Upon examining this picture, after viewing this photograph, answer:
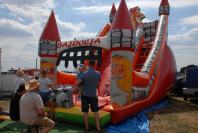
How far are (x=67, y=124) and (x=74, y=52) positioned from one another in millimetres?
4296

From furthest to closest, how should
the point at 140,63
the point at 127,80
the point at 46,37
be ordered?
→ the point at 140,63, the point at 46,37, the point at 127,80

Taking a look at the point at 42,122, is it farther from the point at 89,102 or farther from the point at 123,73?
the point at 123,73

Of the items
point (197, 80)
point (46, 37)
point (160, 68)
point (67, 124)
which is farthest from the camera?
point (197, 80)

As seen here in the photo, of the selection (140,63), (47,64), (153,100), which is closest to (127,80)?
(153,100)

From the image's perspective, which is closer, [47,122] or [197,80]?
[47,122]

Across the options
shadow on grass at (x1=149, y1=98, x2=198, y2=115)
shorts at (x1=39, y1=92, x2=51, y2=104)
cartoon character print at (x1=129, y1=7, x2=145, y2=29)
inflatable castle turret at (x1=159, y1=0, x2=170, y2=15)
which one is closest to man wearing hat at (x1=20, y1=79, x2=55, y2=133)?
shorts at (x1=39, y1=92, x2=51, y2=104)

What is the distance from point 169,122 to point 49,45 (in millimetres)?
4337

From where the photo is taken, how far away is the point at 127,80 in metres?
8.12

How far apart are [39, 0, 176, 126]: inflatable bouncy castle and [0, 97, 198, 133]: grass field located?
1.25ft

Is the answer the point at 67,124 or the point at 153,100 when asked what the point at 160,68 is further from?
the point at 67,124

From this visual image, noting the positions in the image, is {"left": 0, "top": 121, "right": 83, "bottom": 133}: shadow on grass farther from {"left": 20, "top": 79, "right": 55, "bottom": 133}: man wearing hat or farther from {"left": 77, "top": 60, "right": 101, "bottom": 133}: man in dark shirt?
{"left": 20, "top": 79, "right": 55, "bottom": 133}: man wearing hat

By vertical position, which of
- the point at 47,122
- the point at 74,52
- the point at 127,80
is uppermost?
the point at 74,52

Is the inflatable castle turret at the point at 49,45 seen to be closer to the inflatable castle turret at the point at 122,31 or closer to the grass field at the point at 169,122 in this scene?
the inflatable castle turret at the point at 122,31

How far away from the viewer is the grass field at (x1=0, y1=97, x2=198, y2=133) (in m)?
7.09
